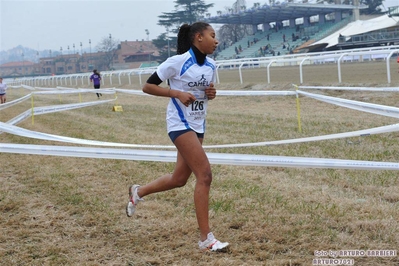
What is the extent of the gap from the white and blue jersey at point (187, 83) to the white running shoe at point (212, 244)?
877 mm

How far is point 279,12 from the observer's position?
66500 millimetres

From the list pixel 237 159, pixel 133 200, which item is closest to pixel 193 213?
pixel 133 200

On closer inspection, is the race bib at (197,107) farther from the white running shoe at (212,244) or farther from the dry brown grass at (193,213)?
the dry brown grass at (193,213)

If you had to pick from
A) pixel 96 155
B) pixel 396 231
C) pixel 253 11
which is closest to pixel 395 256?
pixel 396 231

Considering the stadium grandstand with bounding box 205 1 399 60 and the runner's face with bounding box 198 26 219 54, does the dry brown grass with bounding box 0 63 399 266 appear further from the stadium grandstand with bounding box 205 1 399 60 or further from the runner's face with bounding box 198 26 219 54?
the stadium grandstand with bounding box 205 1 399 60

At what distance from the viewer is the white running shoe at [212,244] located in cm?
425

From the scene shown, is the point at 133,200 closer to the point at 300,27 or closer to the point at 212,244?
the point at 212,244

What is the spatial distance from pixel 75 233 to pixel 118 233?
1.34 feet

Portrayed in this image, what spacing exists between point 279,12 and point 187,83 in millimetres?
64580

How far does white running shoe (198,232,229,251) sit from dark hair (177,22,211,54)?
1.55 meters

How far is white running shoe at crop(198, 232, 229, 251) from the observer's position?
4.25 metres

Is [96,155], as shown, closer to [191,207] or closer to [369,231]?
[191,207]

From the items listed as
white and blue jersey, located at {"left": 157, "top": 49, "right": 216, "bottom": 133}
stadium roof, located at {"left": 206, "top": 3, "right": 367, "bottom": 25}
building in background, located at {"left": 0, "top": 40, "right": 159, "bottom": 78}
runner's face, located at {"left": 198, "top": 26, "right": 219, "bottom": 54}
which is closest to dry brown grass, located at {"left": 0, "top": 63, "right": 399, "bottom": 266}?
white and blue jersey, located at {"left": 157, "top": 49, "right": 216, "bottom": 133}

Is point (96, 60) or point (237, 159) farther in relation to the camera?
point (96, 60)
